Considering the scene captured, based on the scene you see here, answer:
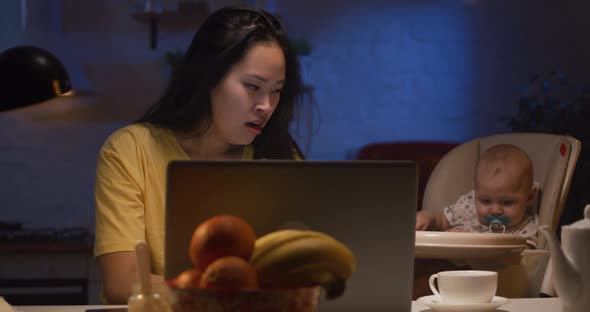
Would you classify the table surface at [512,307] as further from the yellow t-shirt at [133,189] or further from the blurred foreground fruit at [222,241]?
the blurred foreground fruit at [222,241]

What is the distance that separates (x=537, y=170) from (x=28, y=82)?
166cm

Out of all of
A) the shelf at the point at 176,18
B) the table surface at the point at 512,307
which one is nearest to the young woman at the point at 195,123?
the table surface at the point at 512,307

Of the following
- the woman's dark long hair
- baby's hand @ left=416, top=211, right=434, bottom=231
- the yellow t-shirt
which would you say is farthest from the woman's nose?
baby's hand @ left=416, top=211, right=434, bottom=231

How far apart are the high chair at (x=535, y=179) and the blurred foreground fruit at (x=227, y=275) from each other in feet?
2.20

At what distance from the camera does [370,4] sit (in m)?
3.90

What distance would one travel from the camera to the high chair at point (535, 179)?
4.66 ft

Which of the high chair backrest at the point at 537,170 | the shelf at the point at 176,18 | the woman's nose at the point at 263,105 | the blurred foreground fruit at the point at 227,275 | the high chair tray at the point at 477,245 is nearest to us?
the blurred foreground fruit at the point at 227,275

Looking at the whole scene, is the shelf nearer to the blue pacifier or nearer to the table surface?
the blue pacifier

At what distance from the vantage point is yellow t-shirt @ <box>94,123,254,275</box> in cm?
162

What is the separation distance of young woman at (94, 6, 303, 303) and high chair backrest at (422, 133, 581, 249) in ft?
2.30

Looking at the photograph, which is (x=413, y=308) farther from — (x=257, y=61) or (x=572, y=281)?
(x=257, y=61)

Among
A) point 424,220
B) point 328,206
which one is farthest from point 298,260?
point 424,220

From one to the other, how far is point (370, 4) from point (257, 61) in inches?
89.1

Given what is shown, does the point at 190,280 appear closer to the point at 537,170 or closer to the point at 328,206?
the point at 328,206
